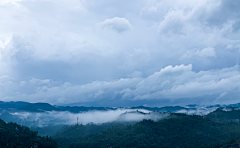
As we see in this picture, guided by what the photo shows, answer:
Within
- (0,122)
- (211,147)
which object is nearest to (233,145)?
(211,147)

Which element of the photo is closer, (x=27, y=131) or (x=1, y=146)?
(x=1, y=146)

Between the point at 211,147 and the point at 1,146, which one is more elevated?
the point at 1,146

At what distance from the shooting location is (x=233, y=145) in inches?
6585

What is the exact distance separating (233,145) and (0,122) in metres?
193

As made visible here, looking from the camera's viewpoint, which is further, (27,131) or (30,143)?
(27,131)

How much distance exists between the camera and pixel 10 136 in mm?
142500

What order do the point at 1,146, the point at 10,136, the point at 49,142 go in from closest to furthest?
the point at 1,146, the point at 10,136, the point at 49,142

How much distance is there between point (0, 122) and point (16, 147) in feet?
215

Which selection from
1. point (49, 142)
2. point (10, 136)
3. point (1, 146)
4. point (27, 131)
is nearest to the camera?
point (1, 146)

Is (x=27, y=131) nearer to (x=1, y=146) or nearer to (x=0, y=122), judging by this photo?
(x=0, y=122)

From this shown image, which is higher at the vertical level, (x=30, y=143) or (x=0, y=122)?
(x=0, y=122)

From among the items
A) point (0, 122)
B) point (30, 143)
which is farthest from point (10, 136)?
point (0, 122)

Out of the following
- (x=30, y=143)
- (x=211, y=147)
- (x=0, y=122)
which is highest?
(x=0, y=122)

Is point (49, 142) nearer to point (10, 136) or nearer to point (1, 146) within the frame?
point (10, 136)
